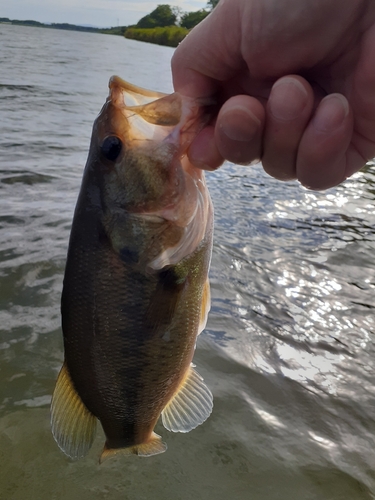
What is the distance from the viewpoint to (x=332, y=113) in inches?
62.9

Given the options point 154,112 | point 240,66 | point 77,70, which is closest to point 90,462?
point 154,112

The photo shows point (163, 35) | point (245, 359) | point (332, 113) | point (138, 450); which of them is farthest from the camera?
point (163, 35)

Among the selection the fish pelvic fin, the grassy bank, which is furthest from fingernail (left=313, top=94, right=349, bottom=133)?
the grassy bank

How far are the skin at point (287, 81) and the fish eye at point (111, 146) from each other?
27 centimetres

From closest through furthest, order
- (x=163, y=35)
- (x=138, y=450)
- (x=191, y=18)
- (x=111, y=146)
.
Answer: (x=111, y=146), (x=138, y=450), (x=163, y=35), (x=191, y=18)

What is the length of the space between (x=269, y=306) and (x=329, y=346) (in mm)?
681

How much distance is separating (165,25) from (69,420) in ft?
296

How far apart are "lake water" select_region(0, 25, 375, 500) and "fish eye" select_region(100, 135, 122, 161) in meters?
1.92

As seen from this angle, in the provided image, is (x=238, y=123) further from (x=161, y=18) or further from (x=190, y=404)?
(x=161, y=18)

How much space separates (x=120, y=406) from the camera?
2.01 m

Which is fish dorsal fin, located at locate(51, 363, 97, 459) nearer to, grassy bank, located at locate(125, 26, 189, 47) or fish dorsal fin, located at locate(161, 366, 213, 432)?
fish dorsal fin, located at locate(161, 366, 213, 432)

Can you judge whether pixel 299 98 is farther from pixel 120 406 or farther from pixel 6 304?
pixel 6 304

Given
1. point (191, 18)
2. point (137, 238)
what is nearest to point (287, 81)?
point (137, 238)

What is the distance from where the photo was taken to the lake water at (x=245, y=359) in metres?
2.74
